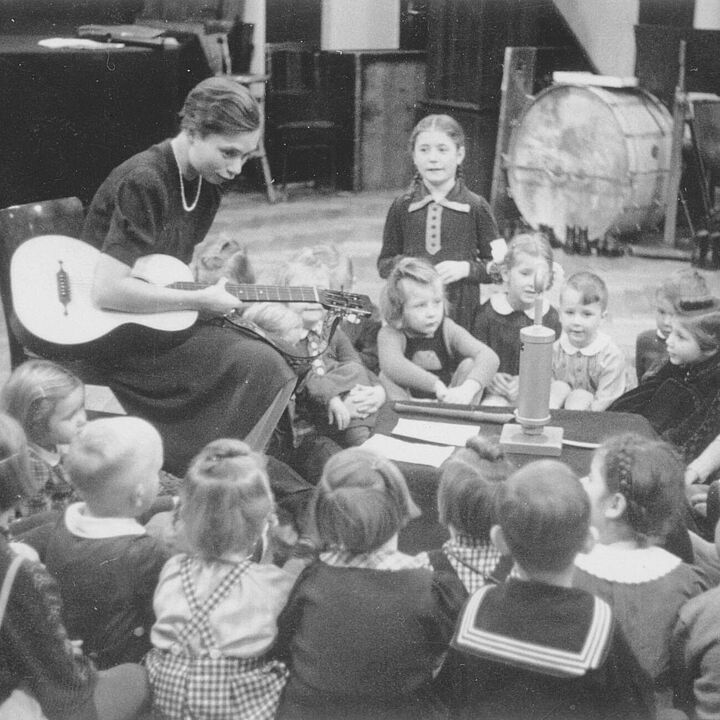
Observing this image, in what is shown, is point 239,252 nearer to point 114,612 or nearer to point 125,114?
point 114,612

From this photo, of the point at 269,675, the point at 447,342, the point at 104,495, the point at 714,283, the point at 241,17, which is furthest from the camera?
the point at 241,17

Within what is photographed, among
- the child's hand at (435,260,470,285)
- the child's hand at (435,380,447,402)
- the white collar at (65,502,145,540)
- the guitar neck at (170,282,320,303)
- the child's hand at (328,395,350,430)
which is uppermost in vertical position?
the guitar neck at (170,282,320,303)

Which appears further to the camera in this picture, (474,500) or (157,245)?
(157,245)

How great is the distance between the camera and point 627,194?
673cm

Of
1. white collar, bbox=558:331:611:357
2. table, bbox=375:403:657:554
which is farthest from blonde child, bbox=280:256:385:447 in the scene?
white collar, bbox=558:331:611:357

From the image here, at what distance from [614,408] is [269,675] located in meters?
1.65

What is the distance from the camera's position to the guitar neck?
3.24 metres

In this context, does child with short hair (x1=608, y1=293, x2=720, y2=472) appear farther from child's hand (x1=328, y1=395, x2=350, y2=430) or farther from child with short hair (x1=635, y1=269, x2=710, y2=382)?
child's hand (x1=328, y1=395, x2=350, y2=430)

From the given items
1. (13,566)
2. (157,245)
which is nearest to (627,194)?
(157,245)

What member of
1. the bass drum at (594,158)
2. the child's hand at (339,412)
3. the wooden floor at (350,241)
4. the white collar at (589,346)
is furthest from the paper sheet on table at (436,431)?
the bass drum at (594,158)

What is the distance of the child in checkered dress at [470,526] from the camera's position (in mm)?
2162

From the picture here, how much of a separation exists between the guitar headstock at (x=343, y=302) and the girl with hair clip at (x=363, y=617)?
1.30m

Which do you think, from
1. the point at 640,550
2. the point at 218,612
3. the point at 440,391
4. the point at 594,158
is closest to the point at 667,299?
the point at 440,391

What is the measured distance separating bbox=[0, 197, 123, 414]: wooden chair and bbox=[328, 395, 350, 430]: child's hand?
0.68m
